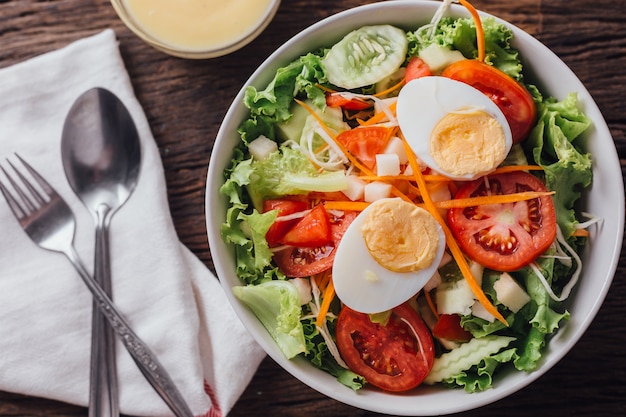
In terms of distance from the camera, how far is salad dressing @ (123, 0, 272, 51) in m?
2.13

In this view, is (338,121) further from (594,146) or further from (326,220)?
(594,146)

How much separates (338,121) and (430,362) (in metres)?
0.67

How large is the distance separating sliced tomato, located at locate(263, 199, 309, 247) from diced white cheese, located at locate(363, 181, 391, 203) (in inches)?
7.0

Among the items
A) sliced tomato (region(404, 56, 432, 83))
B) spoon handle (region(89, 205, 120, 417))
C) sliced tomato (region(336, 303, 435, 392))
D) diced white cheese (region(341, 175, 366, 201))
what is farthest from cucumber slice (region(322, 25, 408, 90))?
spoon handle (region(89, 205, 120, 417))

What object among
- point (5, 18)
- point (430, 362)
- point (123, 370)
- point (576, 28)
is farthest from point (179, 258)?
point (576, 28)

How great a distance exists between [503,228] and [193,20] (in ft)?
3.70

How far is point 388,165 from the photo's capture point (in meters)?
1.74

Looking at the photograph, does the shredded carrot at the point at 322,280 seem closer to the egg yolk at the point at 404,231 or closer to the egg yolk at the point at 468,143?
the egg yolk at the point at 404,231

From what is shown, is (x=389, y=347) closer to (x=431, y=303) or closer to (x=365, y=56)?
(x=431, y=303)

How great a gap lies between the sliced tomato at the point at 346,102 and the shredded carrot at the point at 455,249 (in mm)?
183

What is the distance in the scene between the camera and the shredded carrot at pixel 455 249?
171cm

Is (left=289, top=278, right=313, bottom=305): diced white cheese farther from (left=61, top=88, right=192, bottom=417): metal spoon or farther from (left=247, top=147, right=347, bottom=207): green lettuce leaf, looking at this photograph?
(left=61, top=88, right=192, bottom=417): metal spoon

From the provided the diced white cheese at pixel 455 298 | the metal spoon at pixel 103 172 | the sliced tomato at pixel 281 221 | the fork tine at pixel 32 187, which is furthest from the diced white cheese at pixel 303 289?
the fork tine at pixel 32 187

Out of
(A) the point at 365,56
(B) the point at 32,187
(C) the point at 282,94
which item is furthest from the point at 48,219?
(A) the point at 365,56
